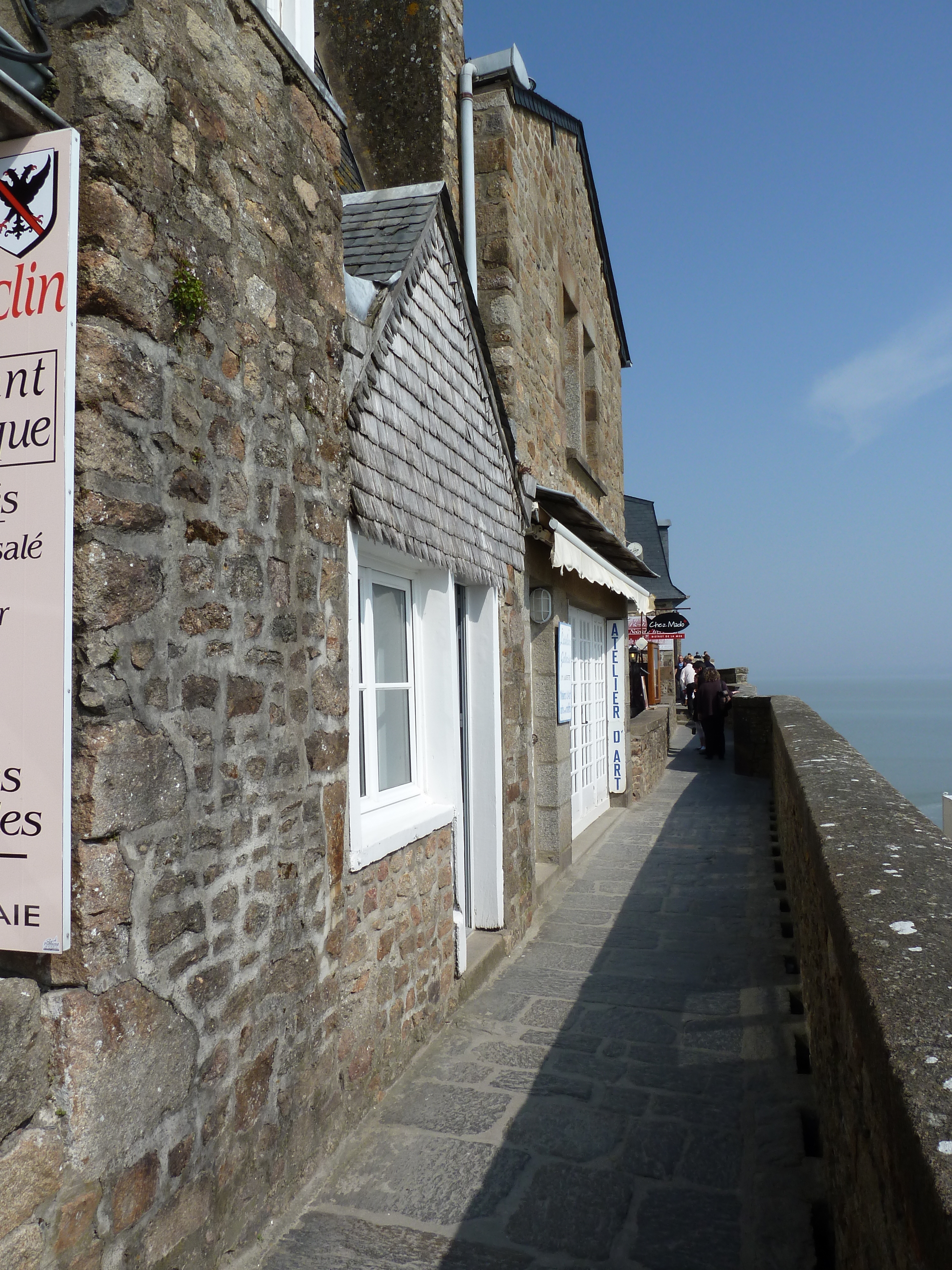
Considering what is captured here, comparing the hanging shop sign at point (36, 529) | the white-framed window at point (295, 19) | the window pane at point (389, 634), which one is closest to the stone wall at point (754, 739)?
the window pane at point (389, 634)

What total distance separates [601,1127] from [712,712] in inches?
510

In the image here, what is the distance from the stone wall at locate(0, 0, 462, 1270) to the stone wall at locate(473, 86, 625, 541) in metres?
3.28

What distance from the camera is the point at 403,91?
20.7 feet

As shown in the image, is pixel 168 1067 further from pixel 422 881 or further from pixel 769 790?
pixel 769 790

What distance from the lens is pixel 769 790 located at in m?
12.6

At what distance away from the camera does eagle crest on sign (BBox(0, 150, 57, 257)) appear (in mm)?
2066

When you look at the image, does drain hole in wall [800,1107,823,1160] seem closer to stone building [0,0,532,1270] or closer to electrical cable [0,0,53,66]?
stone building [0,0,532,1270]

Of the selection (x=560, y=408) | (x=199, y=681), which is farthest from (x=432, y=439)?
(x=560, y=408)

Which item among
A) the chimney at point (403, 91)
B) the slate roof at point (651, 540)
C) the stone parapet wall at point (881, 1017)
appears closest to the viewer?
the stone parapet wall at point (881, 1017)

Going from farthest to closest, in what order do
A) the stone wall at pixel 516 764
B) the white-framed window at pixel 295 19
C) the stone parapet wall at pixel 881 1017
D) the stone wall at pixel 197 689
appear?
the stone wall at pixel 516 764 → the white-framed window at pixel 295 19 → the stone wall at pixel 197 689 → the stone parapet wall at pixel 881 1017

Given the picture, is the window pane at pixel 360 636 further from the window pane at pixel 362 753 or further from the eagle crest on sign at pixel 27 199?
the eagle crest on sign at pixel 27 199

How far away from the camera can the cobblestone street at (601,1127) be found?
287 centimetres

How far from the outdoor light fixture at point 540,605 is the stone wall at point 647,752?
13.4 feet

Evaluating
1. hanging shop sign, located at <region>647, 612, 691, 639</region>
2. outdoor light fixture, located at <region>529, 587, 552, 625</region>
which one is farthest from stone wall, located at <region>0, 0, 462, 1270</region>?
hanging shop sign, located at <region>647, 612, 691, 639</region>
